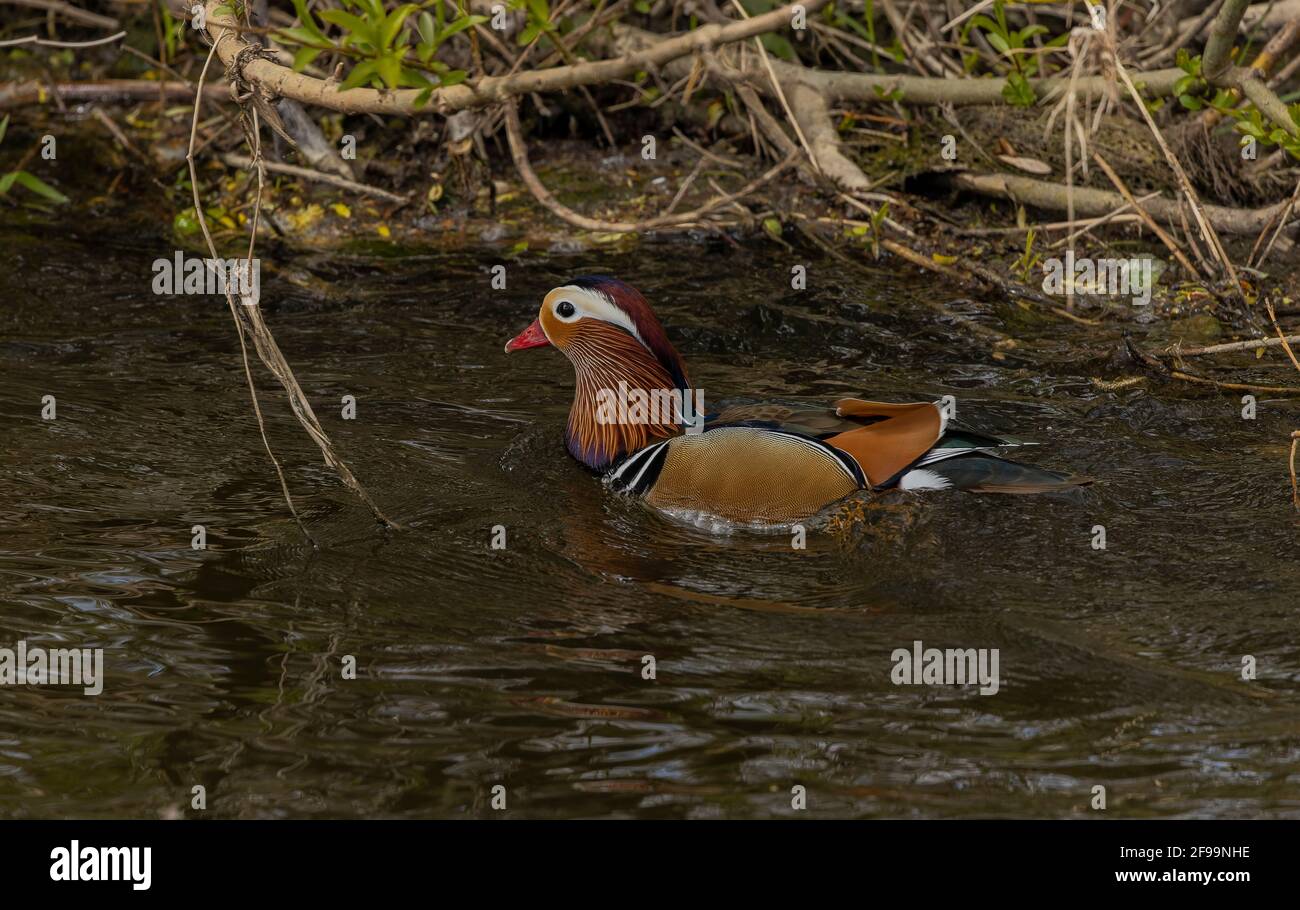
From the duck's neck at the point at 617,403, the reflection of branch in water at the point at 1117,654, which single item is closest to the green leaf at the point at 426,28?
the duck's neck at the point at 617,403

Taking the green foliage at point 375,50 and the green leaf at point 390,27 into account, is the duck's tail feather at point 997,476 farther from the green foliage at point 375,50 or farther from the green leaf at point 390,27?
the green leaf at point 390,27

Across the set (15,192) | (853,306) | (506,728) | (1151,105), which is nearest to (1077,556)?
(506,728)

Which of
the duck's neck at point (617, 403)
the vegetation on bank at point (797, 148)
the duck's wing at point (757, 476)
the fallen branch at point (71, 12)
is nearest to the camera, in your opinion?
the duck's wing at point (757, 476)

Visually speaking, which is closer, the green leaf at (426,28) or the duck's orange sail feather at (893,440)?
the green leaf at (426,28)

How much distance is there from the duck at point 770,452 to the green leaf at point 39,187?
153 inches

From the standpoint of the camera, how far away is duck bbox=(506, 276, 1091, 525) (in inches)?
224

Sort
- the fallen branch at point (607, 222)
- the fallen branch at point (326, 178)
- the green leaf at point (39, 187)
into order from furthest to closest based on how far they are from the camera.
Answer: the fallen branch at point (326, 178)
the green leaf at point (39, 187)
the fallen branch at point (607, 222)

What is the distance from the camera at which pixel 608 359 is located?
648 centimetres

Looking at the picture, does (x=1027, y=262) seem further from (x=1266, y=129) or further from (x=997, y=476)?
(x=997, y=476)

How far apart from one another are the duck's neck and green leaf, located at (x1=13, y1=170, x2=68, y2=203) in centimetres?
385

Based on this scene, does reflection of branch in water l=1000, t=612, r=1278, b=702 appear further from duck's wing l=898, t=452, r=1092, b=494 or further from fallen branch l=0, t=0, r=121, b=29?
fallen branch l=0, t=0, r=121, b=29

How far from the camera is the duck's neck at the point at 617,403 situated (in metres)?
6.29

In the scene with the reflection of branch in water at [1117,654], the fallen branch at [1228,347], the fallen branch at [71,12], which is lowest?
the reflection of branch in water at [1117,654]

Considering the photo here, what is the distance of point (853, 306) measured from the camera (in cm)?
792
